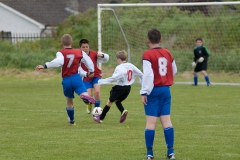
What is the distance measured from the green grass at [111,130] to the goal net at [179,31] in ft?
18.5

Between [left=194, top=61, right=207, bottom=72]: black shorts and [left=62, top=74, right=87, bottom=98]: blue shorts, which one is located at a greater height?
[left=62, top=74, right=87, bottom=98]: blue shorts

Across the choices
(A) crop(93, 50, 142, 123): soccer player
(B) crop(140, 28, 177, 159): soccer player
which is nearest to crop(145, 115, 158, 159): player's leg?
(B) crop(140, 28, 177, 159): soccer player

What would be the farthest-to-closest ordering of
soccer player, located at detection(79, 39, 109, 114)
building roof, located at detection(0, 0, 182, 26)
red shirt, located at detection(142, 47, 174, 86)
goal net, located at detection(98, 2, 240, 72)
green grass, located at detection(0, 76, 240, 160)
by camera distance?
building roof, located at detection(0, 0, 182, 26) < goal net, located at detection(98, 2, 240, 72) < soccer player, located at detection(79, 39, 109, 114) < green grass, located at detection(0, 76, 240, 160) < red shirt, located at detection(142, 47, 174, 86)

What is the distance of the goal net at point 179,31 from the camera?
2280cm

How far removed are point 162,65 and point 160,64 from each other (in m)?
0.04

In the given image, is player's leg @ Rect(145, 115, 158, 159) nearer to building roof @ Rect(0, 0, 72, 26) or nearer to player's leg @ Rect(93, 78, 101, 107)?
player's leg @ Rect(93, 78, 101, 107)

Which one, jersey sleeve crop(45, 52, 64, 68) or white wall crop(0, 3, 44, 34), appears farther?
white wall crop(0, 3, 44, 34)

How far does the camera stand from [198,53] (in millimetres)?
21344

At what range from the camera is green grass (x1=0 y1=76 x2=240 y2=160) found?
8336mm

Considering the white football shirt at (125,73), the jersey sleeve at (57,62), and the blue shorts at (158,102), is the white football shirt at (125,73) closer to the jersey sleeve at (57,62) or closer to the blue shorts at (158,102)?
the jersey sleeve at (57,62)

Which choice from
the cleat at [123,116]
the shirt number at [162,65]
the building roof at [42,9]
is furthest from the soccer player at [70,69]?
the building roof at [42,9]

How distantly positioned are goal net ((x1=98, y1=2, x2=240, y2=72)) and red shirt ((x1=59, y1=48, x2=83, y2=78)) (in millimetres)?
11528

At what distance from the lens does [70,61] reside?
11.0 m

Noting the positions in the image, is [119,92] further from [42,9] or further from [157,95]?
[42,9]
